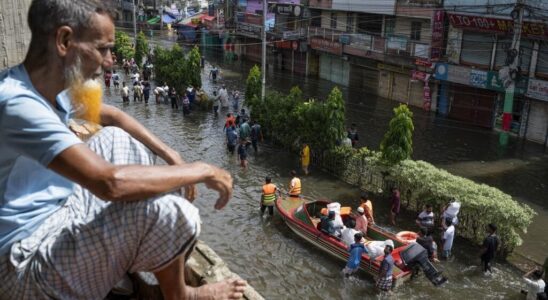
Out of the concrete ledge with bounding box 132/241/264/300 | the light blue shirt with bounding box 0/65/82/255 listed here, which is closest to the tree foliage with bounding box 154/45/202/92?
the concrete ledge with bounding box 132/241/264/300

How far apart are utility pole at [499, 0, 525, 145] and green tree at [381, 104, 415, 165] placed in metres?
9.24

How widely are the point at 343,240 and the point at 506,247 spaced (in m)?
3.99

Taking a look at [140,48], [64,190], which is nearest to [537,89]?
[64,190]

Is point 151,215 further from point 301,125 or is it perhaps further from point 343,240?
point 301,125

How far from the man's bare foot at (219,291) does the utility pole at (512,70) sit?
2159 cm

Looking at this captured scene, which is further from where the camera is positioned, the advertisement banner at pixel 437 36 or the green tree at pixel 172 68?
the green tree at pixel 172 68

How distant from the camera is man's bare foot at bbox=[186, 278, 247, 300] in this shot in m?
2.62

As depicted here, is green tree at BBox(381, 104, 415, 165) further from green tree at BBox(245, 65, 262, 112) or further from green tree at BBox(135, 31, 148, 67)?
green tree at BBox(135, 31, 148, 67)

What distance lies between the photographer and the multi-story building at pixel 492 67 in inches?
867

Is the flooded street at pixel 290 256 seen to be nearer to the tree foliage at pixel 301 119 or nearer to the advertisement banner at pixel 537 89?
the tree foliage at pixel 301 119

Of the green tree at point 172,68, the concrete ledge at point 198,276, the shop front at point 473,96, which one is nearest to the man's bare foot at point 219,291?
the concrete ledge at point 198,276

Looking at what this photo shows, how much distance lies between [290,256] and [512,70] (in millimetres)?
14524

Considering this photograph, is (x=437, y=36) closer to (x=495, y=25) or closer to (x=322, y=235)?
(x=495, y=25)

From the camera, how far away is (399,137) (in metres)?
15.2
